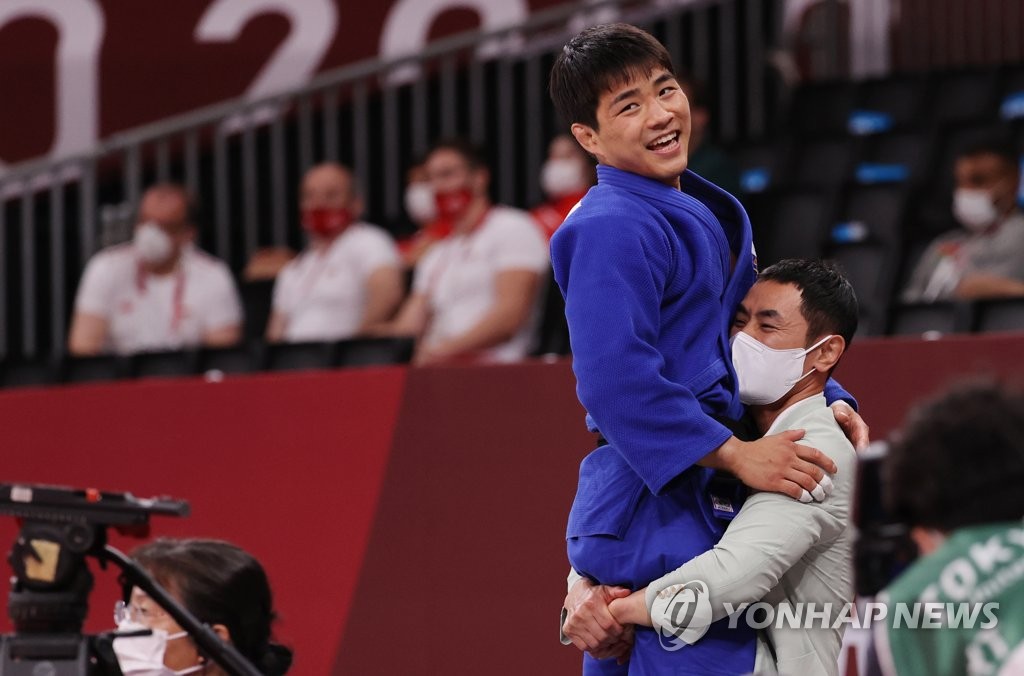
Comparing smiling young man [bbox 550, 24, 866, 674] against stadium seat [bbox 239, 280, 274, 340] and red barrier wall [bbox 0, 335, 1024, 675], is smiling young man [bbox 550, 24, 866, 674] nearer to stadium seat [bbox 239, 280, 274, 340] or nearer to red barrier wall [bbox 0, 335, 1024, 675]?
red barrier wall [bbox 0, 335, 1024, 675]

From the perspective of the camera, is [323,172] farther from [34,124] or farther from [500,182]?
[34,124]

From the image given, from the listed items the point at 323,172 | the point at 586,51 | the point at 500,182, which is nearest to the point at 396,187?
the point at 500,182

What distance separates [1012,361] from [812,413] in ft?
4.82

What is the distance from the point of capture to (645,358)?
8.95 feet

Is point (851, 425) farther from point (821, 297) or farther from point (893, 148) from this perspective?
point (893, 148)

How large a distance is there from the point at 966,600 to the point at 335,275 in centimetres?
560

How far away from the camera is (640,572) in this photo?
9.30 feet

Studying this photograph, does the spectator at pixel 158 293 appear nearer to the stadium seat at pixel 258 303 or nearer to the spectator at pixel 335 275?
the spectator at pixel 335 275

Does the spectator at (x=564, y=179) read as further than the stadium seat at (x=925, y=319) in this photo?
Yes

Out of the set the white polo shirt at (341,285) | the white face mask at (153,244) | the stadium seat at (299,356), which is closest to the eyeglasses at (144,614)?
the stadium seat at (299,356)

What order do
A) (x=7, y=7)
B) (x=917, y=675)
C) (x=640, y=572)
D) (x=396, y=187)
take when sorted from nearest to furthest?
(x=917, y=675), (x=640, y=572), (x=396, y=187), (x=7, y=7)

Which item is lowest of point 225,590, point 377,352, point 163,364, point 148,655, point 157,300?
point 148,655

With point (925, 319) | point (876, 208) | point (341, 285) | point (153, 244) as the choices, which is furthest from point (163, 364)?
point (876, 208)

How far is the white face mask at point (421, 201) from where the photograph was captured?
315 inches
